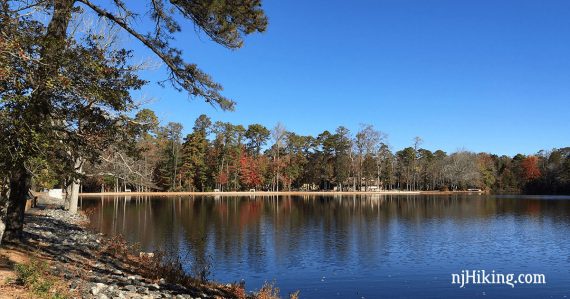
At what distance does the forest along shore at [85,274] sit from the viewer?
25.5 ft

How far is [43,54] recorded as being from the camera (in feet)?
23.2

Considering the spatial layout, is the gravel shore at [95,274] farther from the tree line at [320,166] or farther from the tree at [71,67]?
the tree line at [320,166]

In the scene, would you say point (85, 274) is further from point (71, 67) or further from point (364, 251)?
point (364, 251)

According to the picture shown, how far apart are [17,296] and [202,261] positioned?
1060cm

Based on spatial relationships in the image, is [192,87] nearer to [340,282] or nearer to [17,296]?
[17,296]

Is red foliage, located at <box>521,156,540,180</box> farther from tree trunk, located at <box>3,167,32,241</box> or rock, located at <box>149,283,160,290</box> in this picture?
tree trunk, located at <box>3,167,32,241</box>

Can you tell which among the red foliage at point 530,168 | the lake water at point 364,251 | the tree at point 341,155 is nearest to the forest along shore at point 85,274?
the lake water at point 364,251

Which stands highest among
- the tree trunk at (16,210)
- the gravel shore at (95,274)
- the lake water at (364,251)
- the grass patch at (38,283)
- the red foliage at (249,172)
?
the red foliage at (249,172)

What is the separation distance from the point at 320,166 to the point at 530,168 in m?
57.5

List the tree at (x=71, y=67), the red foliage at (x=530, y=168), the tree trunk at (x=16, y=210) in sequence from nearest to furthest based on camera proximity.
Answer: the tree at (x=71, y=67) → the tree trunk at (x=16, y=210) → the red foliage at (x=530, y=168)

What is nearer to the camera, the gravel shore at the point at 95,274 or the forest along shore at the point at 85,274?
the forest along shore at the point at 85,274

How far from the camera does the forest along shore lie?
7.76m

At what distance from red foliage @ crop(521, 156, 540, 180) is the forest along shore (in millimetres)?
116981

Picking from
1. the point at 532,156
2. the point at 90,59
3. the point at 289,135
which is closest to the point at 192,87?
the point at 90,59
